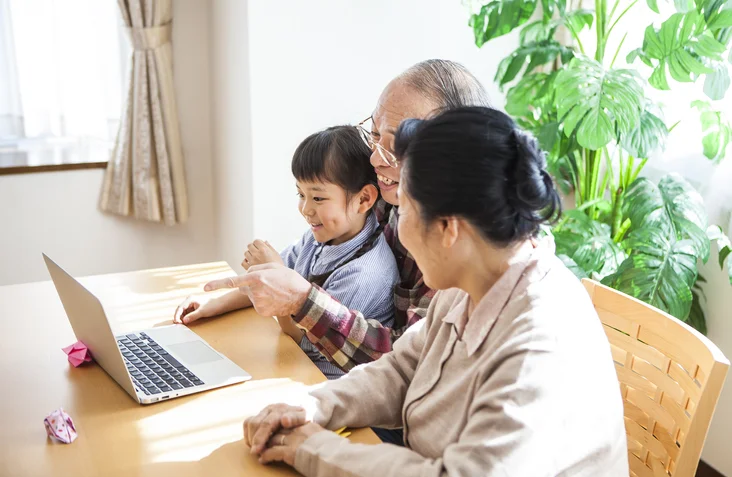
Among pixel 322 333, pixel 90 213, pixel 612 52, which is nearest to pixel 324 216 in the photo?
pixel 322 333

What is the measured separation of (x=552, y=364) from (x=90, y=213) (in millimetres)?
2740

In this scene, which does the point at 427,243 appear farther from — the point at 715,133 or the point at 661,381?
the point at 715,133

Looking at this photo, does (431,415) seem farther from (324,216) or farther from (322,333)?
(324,216)

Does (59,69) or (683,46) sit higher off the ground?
(683,46)

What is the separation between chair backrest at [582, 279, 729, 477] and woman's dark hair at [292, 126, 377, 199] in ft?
1.88

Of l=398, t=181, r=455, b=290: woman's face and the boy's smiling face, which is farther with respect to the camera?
the boy's smiling face

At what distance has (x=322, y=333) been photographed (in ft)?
4.93

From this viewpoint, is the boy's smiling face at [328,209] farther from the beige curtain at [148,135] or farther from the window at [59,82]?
the window at [59,82]

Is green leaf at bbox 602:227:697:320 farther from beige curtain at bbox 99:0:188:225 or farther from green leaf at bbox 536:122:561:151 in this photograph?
beige curtain at bbox 99:0:188:225

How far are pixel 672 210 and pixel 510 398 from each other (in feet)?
4.90

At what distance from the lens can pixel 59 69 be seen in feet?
10.1

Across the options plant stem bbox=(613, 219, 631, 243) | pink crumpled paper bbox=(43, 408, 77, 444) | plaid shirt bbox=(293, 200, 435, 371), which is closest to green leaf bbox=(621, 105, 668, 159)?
plant stem bbox=(613, 219, 631, 243)

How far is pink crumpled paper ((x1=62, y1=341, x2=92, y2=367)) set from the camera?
1.45 m

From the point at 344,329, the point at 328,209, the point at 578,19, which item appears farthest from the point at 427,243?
the point at 578,19
